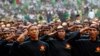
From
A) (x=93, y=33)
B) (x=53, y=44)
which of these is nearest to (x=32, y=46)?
(x=53, y=44)

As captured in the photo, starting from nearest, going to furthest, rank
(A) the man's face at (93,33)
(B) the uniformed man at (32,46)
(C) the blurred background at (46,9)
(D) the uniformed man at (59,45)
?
(B) the uniformed man at (32,46) < (D) the uniformed man at (59,45) < (A) the man's face at (93,33) < (C) the blurred background at (46,9)

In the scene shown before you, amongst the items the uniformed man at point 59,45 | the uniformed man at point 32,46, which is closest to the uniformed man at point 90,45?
the uniformed man at point 59,45

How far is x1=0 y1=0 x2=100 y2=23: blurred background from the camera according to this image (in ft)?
105

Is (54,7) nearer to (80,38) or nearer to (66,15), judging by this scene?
(66,15)

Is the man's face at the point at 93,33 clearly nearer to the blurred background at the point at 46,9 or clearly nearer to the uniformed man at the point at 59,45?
the uniformed man at the point at 59,45

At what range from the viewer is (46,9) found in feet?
116

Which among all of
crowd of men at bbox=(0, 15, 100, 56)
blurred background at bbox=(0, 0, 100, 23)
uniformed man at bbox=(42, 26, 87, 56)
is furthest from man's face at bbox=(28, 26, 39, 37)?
blurred background at bbox=(0, 0, 100, 23)

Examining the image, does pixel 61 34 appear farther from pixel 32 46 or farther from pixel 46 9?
pixel 46 9

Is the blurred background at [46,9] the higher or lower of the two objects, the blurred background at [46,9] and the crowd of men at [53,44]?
the lower

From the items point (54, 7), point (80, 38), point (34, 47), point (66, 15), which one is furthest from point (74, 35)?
point (54, 7)

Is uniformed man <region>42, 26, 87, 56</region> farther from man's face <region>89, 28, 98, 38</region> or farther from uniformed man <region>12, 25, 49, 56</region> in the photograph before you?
uniformed man <region>12, 25, 49, 56</region>

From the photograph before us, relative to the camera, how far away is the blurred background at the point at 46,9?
31983 millimetres

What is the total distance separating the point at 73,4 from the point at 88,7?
91.0 inches

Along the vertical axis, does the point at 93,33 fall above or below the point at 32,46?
below
